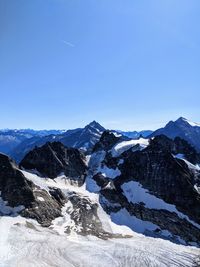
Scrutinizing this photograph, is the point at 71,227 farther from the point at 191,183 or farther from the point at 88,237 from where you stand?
the point at 191,183

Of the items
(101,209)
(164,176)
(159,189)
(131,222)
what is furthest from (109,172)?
(131,222)

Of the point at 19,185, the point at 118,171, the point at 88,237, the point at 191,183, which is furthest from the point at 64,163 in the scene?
the point at 88,237

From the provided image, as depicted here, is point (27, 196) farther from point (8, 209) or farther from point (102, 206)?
point (102, 206)

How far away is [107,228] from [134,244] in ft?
83.4

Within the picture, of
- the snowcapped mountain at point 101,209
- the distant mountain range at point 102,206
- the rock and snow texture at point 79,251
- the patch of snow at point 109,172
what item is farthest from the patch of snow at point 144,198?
the rock and snow texture at point 79,251

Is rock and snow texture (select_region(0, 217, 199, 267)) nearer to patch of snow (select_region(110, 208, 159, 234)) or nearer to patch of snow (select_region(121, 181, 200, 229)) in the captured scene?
patch of snow (select_region(110, 208, 159, 234))

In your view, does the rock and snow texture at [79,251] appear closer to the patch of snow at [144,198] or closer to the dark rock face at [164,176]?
the patch of snow at [144,198]

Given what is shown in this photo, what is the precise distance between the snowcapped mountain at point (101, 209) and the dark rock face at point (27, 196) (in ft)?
1.14

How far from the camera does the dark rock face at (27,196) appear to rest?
11844 centimetres

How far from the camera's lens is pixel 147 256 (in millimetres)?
84625

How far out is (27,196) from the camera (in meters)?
124

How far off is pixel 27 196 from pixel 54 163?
167 ft

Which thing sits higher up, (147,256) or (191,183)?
(191,183)

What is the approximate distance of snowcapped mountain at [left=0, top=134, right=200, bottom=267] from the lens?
85.1m
